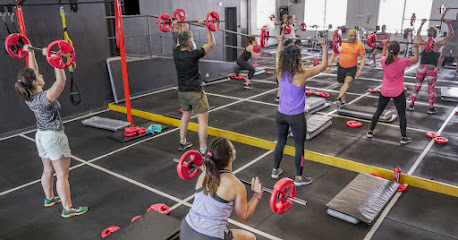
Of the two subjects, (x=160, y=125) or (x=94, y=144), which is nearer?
(x=94, y=144)

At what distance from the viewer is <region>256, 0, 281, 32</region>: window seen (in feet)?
54.9

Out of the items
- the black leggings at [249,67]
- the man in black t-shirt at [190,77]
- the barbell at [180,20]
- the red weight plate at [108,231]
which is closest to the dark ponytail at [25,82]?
the red weight plate at [108,231]

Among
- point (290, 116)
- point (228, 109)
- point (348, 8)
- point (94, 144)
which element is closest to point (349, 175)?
point (290, 116)

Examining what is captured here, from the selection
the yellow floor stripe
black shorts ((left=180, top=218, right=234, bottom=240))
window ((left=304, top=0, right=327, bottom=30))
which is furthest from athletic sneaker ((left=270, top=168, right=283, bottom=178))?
window ((left=304, top=0, right=327, bottom=30))

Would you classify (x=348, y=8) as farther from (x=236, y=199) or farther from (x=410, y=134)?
(x=236, y=199)

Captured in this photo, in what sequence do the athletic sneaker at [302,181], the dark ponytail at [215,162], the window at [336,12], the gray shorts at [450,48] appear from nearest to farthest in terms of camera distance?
the dark ponytail at [215,162] < the athletic sneaker at [302,181] < the gray shorts at [450,48] < the window at [336,12]

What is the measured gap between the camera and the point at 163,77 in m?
8.99

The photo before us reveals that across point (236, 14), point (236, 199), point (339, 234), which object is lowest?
point (339, 234)

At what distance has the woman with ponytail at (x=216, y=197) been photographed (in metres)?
2.31

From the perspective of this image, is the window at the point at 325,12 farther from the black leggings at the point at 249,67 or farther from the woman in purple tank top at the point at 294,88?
the woman in purple tank top at the point at 294,88

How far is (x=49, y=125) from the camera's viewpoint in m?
3.41

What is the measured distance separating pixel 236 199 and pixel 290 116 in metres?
1.77

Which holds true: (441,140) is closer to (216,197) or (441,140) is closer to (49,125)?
(216,197)

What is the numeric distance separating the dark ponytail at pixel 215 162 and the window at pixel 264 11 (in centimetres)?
1463
